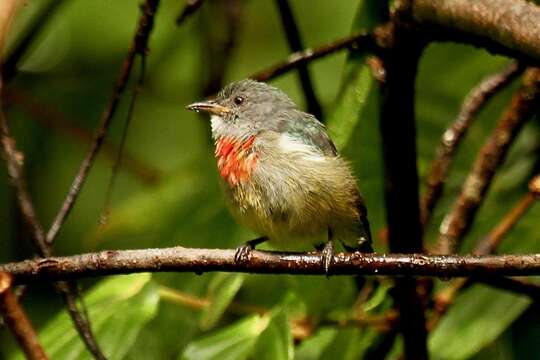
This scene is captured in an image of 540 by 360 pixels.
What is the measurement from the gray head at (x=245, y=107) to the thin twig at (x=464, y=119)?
751 mm

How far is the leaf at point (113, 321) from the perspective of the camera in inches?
140

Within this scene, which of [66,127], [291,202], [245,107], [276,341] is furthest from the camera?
[66,127]

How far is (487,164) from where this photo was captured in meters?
3.92

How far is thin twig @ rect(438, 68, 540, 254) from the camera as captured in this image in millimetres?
3775

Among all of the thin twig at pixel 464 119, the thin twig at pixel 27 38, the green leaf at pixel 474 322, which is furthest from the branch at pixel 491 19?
the thin twig at pixel 27 38

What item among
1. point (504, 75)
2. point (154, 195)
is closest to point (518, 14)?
point (504, 75)

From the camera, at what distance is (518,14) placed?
2795 millimetres

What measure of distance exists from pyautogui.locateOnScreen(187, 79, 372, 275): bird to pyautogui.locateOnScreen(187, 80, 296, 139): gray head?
0.25 feet

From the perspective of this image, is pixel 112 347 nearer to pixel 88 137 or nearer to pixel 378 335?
pixel 378 335

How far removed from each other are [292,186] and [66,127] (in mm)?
2534

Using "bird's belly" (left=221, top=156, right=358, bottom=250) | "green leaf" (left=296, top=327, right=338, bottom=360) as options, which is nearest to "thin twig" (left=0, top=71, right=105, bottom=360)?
"bird's belly" (left=221, top=156, right=358, bottom=250)

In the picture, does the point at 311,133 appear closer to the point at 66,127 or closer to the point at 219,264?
the point at 219,264

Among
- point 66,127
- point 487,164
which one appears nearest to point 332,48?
point 487,164

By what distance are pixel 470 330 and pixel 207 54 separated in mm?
2630
